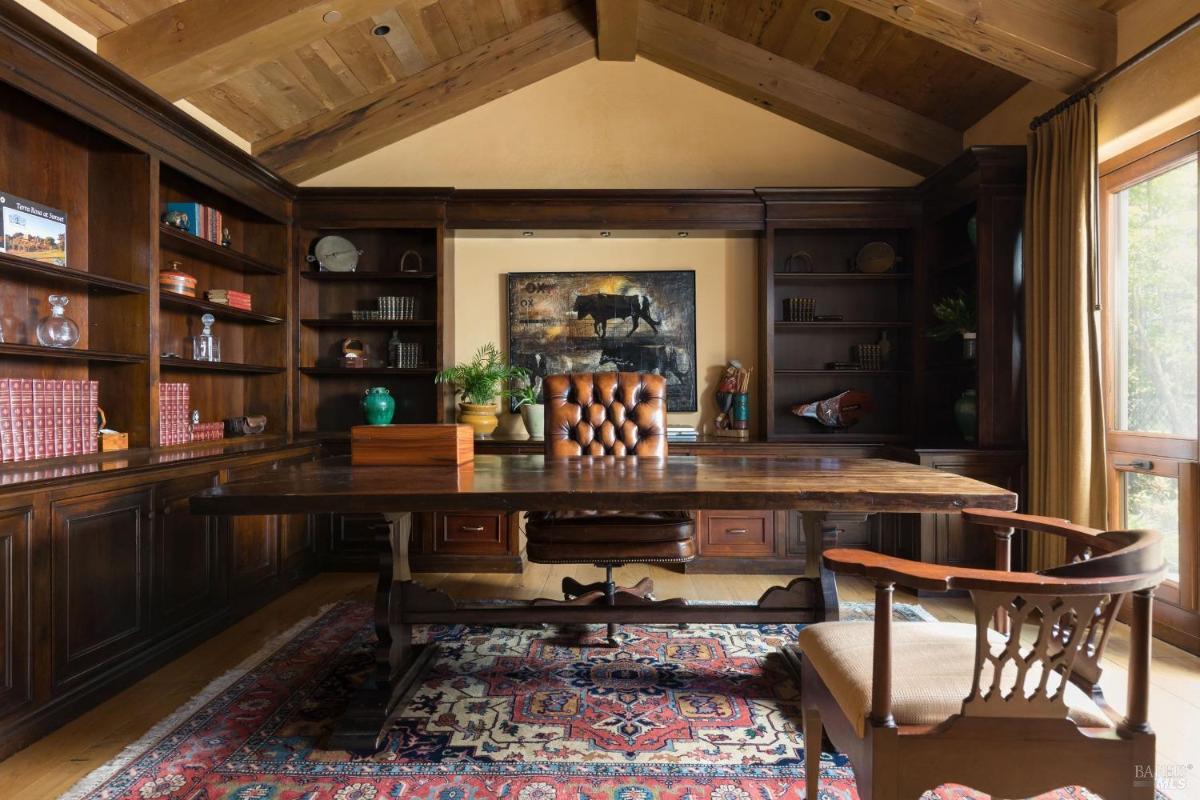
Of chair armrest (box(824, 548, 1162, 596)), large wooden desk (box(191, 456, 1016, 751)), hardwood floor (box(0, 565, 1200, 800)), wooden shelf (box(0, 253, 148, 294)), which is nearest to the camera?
chair armrest (box(824, 548, 1162, 596))

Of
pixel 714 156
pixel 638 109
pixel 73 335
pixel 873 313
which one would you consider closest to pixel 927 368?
pixel 873 313

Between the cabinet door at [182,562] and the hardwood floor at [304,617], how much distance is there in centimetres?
17

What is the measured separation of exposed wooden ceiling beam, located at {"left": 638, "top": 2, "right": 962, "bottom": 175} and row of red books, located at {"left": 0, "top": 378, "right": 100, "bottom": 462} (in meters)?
3.76

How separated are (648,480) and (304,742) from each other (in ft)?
4.35

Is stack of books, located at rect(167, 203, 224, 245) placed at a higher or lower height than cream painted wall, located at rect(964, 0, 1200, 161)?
lower

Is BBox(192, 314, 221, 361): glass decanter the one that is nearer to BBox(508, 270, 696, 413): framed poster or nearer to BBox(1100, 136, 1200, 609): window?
BBox(508, 270, 696, 413): framed poster

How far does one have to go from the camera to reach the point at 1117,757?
1159 mm

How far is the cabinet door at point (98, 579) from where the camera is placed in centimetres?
214

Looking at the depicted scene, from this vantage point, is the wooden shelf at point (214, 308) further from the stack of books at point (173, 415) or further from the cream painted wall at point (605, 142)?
the cream painted wall at point (605, 142)

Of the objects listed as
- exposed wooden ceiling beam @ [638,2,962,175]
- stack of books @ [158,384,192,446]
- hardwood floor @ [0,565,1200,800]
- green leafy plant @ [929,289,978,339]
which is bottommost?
hardwood floor @ [0,565,1200,800]

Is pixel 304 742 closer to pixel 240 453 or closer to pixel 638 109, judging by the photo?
pixel 240 453

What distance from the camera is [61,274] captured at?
2490 mm

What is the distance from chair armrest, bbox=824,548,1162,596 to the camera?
1.07m

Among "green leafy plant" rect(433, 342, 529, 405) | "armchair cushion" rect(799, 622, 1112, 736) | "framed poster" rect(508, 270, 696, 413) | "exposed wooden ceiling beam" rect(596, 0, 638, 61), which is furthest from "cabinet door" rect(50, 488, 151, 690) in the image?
"exposed wooden ceiling beam" rect(596, 0, 638, 61)
